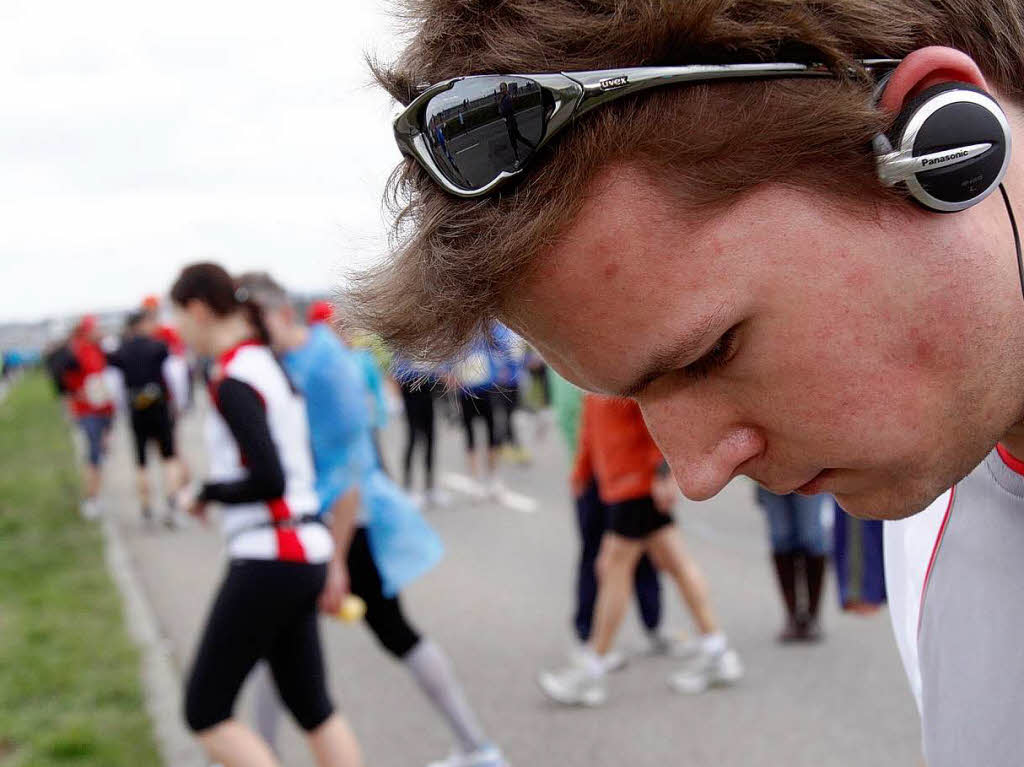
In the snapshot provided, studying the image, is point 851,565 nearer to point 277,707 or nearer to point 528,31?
point 277,707

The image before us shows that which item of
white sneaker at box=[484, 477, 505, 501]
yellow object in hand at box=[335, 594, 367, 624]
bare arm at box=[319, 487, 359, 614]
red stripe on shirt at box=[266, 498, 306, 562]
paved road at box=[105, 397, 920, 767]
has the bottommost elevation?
white sneaker at box=[484, 477, 505, 501]

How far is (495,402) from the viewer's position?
11.1m

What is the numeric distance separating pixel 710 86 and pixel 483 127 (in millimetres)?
211

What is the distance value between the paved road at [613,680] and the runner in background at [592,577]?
181 mm

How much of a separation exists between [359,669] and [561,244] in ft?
18.0

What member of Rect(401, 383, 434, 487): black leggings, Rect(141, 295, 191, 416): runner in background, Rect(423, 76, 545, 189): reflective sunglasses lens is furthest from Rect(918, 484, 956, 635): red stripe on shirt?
Rect(141, 295, 191, 416): runner in background

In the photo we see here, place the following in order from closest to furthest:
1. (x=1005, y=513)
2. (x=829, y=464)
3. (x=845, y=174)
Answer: (x=845, y=174), (x=829, y=464), (x=1005, y=513)

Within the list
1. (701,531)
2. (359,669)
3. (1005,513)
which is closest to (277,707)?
(359,669)

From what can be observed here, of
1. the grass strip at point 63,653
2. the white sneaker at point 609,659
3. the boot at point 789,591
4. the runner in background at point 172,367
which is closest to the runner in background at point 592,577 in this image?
the white sneaker at point 609,659

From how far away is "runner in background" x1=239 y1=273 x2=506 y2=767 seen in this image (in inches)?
169

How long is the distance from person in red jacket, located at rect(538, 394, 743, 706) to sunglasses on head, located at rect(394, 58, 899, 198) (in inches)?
152

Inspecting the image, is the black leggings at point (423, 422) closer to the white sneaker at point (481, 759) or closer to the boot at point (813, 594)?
the boot at point (813, 594)

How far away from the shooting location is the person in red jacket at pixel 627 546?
16.1 feet

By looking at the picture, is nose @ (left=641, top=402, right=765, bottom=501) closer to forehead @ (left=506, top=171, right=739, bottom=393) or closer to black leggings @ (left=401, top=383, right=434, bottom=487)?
forehead @ (left=506, top=171, right=739, bottom=393)
